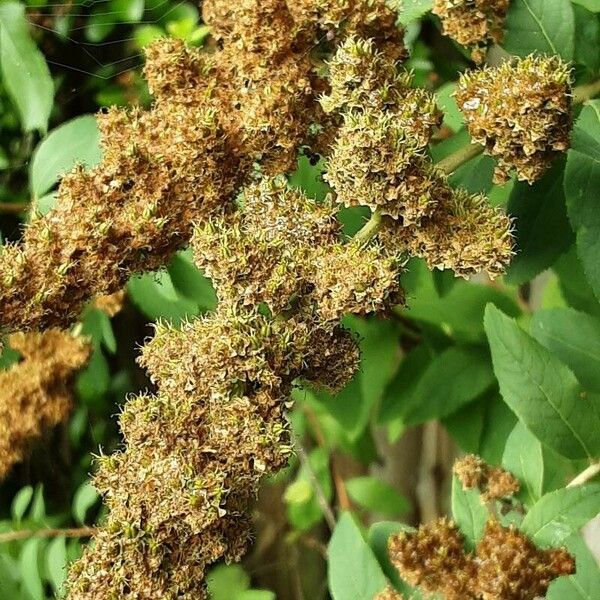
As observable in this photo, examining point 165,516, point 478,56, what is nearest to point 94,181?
point 165,516

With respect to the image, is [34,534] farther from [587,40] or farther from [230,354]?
[587,40]

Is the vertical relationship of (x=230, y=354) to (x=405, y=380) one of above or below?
above

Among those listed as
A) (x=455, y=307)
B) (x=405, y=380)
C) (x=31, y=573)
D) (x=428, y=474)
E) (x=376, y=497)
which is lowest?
(x=428, y=474)

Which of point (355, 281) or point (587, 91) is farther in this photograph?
point (587, 91)

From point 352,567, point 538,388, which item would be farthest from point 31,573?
point 538,388

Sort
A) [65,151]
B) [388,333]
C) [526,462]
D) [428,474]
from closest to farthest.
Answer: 1. [526,462]
2. [65,151]
3. [388,333]
4. [428,474]

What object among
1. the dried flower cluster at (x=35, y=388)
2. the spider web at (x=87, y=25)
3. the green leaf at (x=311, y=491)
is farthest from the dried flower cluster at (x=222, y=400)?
the green leaf at (x=311, y=491)

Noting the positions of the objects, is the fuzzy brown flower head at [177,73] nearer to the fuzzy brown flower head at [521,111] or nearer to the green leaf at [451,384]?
the fuzzy brown flower head at [521,111]
